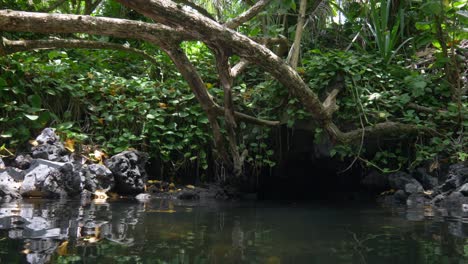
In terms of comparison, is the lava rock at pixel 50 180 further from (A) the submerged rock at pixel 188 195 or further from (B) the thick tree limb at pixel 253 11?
(B) the thick tree limb at pixel 253 11

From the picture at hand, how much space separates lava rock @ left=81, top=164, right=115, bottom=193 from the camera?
14.2 ft

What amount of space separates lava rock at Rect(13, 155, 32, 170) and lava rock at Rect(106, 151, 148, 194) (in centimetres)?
73

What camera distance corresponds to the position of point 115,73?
589 centimetres

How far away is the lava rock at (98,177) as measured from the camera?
433cm

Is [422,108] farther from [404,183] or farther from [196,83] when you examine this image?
[196,83]

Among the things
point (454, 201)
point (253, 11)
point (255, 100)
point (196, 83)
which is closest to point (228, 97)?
point (196, 83)

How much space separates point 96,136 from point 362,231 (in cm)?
335

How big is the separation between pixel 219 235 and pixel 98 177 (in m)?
2.42

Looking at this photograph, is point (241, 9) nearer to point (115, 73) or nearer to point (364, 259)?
point (115, 73)

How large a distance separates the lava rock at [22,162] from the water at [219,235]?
3.32ft

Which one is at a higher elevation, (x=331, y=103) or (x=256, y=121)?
(x=331, y=103)

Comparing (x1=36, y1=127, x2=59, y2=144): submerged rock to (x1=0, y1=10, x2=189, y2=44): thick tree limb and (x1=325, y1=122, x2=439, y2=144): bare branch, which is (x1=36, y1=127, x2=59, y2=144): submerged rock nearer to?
(x1=0, y1=10, x2=189, y2=44): thick tree limb

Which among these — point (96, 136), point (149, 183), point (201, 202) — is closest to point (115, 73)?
point (96, 136)

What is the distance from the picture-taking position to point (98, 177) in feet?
14.4
